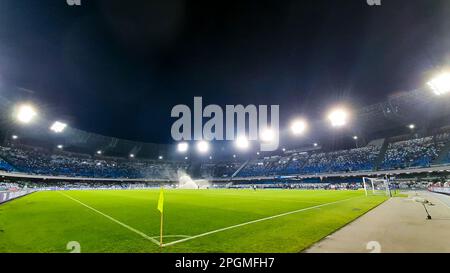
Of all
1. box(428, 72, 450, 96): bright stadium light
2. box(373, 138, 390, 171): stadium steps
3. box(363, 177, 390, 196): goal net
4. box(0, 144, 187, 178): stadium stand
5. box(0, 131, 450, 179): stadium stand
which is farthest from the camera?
box(0, 144, 187, 178): stadium stand

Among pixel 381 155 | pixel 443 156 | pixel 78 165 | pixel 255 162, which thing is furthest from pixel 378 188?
pixel 78 165

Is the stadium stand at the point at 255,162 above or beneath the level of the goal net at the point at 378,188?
above

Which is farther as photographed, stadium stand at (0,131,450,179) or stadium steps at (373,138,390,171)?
stadium steps at (373,138,390,171)

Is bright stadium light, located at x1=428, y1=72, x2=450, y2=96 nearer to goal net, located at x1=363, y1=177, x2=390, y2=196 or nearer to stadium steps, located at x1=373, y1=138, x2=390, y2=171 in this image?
goal net, located at x1=363, y1=177, x2=390, y2=196

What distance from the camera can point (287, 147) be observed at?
78812mm

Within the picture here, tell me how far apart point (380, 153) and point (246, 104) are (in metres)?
39.9

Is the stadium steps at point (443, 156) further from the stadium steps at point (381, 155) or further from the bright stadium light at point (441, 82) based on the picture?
the bright stadium light at point (441, 82)

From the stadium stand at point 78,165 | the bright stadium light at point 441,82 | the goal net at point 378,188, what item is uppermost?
the bright stadium light at point 441,82

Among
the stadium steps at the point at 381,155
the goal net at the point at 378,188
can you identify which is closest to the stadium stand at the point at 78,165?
the goal net at the point at 378,188

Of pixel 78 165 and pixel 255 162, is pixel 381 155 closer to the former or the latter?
pixel 255 162

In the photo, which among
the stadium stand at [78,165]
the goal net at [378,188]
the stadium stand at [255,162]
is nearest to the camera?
the goal net at [378,188]

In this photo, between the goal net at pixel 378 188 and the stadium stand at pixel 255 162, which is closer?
the goal net at pixel 378 188

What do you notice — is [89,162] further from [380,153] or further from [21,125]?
[380,153]

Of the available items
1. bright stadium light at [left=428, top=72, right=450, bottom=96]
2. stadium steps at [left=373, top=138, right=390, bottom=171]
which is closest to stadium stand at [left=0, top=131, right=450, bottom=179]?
stadium steps at [left=373, top=138, right=390, bottom=171]
